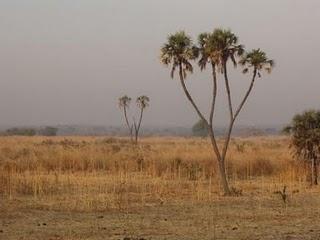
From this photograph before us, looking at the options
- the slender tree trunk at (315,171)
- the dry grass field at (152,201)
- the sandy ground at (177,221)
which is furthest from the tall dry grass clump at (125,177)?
the sandy ground at (177,221)

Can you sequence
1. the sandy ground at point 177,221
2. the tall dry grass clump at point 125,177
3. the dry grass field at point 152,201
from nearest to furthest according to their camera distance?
the sandy ground at point 177,221 → the dry grass field at point 152,201 → the tall dry grass clump at point 125,177

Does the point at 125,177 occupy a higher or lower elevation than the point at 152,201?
higher

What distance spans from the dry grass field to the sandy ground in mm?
23

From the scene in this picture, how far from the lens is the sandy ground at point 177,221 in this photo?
1611 centimetres

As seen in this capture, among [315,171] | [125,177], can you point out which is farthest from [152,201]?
[315,171]

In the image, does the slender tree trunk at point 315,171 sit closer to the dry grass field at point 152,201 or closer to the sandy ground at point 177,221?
the dry grass field at point 152,201

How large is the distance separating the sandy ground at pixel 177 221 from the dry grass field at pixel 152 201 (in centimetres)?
2

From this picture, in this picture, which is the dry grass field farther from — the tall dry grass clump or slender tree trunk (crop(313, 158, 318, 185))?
slender tree trunk (crop(313, 158, 318, 185))

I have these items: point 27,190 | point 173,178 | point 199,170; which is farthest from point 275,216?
point 199,170

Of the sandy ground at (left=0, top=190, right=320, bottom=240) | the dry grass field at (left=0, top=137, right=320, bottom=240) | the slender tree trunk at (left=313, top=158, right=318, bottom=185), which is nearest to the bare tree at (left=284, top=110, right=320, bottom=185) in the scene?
the slender tree trunk at (left=313, top=158, right=318, bottom=185)

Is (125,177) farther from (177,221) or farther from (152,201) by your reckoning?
(177,221)

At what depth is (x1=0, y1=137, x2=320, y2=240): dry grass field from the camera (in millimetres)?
16844

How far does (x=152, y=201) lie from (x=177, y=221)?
5085 mm

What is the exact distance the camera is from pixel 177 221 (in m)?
18.6
